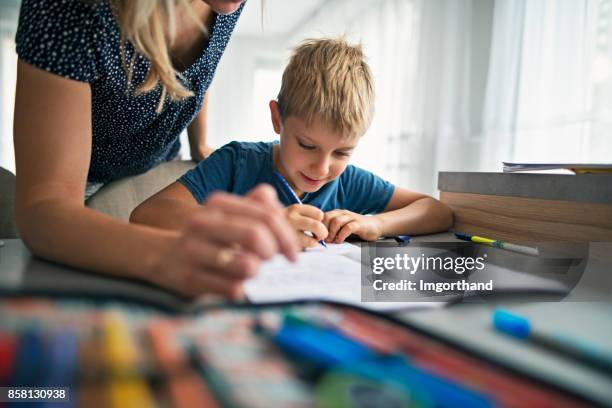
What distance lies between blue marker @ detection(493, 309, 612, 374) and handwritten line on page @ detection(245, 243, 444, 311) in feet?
0.21

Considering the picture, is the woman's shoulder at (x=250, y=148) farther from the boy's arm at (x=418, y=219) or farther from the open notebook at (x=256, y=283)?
the open notebook at (x=256, y=283)

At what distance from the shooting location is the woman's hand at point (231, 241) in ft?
1.03

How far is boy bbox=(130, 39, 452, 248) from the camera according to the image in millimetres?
753

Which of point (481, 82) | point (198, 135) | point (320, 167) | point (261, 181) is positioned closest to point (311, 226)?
point (320, 167)

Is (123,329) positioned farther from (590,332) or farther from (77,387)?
(590,332)

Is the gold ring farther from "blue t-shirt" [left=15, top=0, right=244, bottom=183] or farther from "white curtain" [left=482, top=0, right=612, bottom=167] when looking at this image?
"white curtain" [left=482, top=0, right=612, bottom=167]

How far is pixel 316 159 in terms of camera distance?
2.66 feet

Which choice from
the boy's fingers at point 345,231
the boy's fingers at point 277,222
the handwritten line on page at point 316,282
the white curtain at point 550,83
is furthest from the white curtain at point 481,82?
the boy's fingers at point 277,222

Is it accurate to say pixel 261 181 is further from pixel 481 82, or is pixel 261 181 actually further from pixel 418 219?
pixel 481 82

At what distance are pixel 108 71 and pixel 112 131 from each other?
0.23 m

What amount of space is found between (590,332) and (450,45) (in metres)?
2.49

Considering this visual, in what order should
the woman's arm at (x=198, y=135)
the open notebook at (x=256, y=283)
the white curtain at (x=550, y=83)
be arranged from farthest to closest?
the white curtain at (x=550, y=83)
the woman's arm at (x=198, y=135)
the open notebook at (x=256, y=283)

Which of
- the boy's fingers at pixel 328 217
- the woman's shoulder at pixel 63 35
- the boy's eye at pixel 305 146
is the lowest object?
the boy's fingers at pixel 328 217

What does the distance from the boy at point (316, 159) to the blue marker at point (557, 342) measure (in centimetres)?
39
